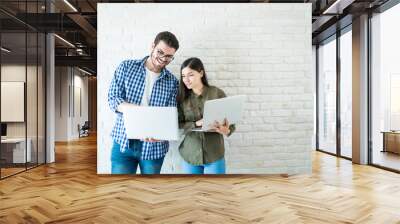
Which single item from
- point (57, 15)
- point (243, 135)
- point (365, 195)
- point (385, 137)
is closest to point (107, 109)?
point (243, 135)

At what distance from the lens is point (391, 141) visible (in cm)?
639

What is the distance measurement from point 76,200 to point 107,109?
154cm

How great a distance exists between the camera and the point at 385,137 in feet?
21.4

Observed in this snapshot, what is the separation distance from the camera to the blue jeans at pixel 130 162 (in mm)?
5062

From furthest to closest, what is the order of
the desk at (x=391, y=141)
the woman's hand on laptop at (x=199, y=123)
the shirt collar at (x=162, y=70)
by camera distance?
the desk at (x=391, y=141)
the shirt collar at (x=162, y=70)
the woman's hand on laptop at (x=199, y=123)

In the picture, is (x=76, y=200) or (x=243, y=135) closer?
(x=76, y=200)

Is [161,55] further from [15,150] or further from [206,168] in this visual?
[15,150]

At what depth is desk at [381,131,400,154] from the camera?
6.20 m

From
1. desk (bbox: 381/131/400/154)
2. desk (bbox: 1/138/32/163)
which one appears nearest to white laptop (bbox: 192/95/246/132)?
desk (bbox: 381/131/400/154)

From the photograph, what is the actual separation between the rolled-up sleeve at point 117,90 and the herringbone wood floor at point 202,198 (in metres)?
1.02

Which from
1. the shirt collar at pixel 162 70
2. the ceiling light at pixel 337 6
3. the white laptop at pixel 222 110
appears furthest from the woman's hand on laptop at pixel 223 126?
the ceiling light at pixel 337 6

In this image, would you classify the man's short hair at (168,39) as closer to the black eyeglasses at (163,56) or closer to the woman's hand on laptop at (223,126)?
the black eyeglasses at (163,56)

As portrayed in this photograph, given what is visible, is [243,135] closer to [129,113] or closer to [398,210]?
[129,113]

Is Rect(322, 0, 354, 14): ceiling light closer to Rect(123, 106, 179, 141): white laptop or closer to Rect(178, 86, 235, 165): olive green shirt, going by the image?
Rect(178, 86, 235, 165): olive green shirt
